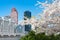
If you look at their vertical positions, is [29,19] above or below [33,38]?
above

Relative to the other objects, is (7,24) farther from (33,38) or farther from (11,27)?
(33,38)

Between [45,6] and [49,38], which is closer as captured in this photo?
[45,6]

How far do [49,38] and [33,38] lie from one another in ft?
2.22

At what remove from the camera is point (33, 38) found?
26.8 feet

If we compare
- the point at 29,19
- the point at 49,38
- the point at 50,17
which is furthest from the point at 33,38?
the point at 50,17

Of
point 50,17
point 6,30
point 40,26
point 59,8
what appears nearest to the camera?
point 59,8

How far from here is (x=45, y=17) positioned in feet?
17.7

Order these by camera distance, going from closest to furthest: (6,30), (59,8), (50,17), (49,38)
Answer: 1. (59,8)
2. (50,17)
3. (49,38)
4. (6,30)

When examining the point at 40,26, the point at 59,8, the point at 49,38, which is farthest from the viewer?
the point at 49,38

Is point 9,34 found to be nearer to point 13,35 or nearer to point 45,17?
point 13,35

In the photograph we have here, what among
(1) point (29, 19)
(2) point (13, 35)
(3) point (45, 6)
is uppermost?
(3) point (45, 6)

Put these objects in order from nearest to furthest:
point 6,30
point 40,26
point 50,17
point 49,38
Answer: point 50,17 → point 40,26 → point 49,38 → point 6,30

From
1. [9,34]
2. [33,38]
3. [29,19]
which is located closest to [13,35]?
[9,34]

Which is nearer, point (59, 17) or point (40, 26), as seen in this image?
point (59, 17)
